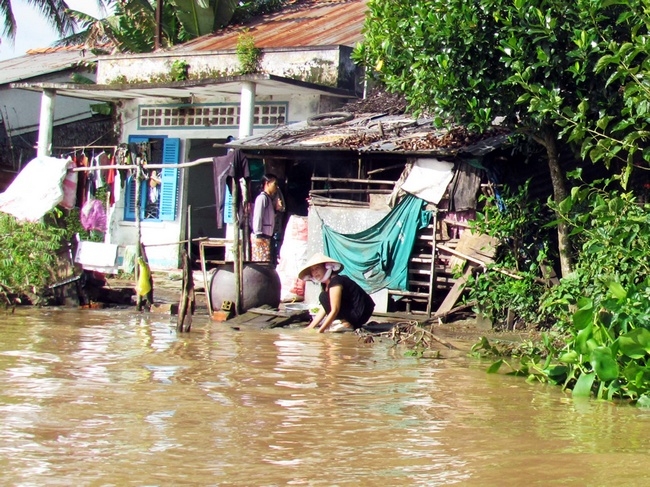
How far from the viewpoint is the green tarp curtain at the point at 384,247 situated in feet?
44.4

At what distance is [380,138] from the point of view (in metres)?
13.9

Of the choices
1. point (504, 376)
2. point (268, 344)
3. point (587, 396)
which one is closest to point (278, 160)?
point (268, 344)

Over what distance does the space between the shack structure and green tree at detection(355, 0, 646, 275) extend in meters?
1.16

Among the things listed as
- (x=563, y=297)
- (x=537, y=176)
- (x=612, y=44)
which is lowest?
(x=563, y=297)

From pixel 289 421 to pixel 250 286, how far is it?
6323 millimetres

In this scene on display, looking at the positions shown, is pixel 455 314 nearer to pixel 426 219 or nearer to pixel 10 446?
pixel 426 219

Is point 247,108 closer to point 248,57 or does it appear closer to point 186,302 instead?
point 248,57

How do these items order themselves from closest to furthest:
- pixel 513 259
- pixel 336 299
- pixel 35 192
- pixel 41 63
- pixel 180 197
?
pixel 336 299 < pixel 513 259 < pixel 35 192 < pixel 180 197 < pixel 41 63

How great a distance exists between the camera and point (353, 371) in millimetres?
9125

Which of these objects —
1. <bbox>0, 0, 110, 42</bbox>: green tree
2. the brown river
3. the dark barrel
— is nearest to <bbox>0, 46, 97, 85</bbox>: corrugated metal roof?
<bbox>0, 0, 110, 42</bbox>: green tree

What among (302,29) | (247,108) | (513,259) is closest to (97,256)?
(247,108)

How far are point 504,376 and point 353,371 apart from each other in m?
1.38

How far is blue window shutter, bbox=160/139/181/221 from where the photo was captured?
61.1ft

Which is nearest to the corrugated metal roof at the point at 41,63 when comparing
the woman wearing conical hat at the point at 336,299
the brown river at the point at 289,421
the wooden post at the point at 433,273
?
the wooden post at the point at 433,273
